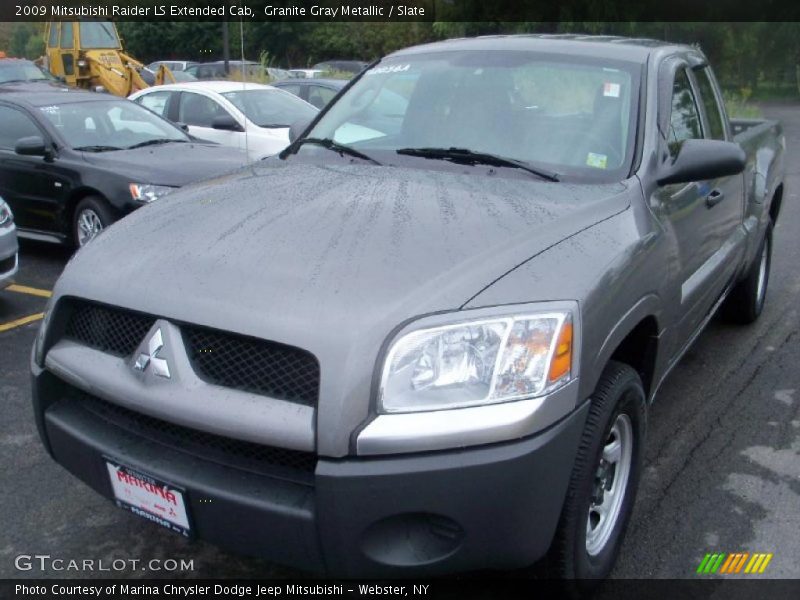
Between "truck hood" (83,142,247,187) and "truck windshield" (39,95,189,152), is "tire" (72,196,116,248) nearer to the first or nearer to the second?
"truck hood" (83,142,247,187)

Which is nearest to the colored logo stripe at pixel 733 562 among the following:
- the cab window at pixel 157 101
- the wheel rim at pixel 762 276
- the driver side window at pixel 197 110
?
the wheel rim at pixel 762 276

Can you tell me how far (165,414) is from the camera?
237cm

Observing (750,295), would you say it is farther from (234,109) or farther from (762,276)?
(234,109)

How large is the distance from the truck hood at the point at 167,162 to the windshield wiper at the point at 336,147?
119 inches

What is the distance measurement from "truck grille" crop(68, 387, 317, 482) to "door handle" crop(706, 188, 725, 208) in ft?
7.92

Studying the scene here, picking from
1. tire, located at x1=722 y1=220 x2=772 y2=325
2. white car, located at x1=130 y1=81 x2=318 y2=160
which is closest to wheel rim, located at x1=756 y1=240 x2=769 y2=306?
tire, located at x1=722 y1=220 x2=772 y2=325

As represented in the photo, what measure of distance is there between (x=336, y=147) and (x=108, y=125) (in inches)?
197

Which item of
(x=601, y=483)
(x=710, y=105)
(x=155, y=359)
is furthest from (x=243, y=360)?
(x=710, y=105)

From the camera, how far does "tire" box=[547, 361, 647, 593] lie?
2475 mm

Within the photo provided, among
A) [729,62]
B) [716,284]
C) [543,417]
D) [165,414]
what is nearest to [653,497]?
[716,284]

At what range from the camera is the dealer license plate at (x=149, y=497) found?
2.42 m

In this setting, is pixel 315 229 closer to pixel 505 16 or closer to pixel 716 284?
pixel 716 284

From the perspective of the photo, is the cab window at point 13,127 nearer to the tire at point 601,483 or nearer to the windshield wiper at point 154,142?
the windshield wiper at point 154,142

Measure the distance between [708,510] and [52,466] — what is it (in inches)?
109
